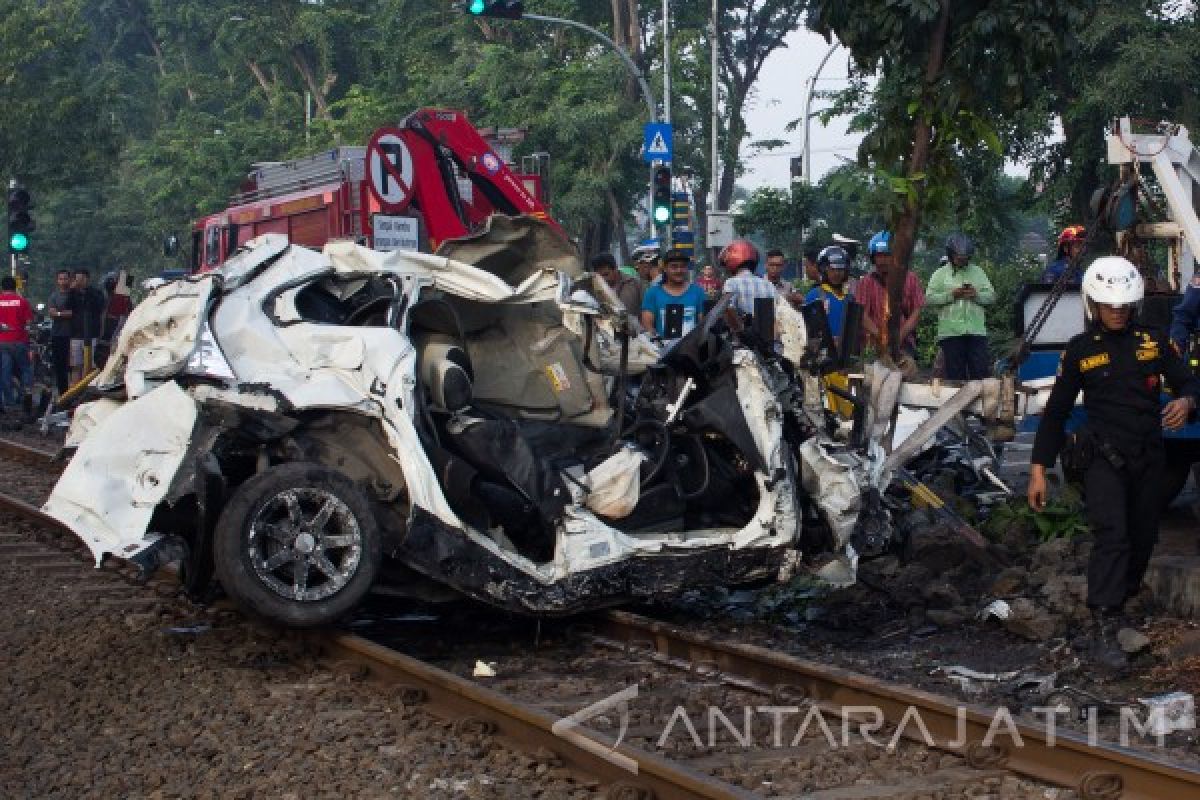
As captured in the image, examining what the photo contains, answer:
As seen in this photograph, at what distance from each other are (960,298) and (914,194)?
1.84 meters

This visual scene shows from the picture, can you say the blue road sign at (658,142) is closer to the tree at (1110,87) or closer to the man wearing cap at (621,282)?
the tree at (1110,87)

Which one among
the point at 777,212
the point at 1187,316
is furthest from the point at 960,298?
the point at 777,212

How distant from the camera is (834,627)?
358 inches

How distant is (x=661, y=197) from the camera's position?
24797 mm

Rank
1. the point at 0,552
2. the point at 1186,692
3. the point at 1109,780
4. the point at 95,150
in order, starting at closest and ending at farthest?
the point at 1109,780, the point at 1186,692, the point at 0,552, the point at 95,150

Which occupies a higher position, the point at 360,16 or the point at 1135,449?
the point at 360,16

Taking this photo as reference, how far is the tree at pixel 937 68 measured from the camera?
39.6 feet

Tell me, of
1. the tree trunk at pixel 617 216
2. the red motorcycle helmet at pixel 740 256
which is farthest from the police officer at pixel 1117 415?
the tree trunk at pixel 617 216

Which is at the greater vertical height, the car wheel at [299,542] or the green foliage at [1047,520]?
the car wheel at [299,542]

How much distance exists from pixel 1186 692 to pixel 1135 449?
135cm

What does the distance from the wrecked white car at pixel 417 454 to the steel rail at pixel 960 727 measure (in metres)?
0.48

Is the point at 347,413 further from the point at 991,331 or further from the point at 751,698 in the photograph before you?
the point at 991,331

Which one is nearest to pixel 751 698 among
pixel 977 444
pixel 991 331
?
pixel 977 444

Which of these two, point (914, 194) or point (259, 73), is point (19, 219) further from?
point (259, 73)
